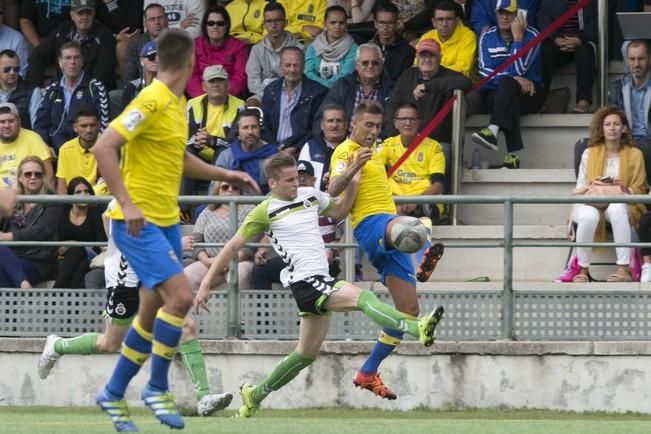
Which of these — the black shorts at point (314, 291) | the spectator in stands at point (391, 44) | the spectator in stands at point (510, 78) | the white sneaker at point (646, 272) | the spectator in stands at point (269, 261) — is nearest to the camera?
the black shorts at point (314, 291)

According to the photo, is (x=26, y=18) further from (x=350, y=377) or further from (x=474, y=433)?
(x=474, y=433)

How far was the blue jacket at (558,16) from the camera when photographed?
1630 cm

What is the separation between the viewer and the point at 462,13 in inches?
653

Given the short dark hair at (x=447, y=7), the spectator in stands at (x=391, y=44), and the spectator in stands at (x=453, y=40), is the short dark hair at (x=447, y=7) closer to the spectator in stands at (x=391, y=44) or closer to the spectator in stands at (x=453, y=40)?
the spectator in stands at (x=453, y=40)

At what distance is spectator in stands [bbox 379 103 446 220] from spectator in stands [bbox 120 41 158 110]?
276 centimetres

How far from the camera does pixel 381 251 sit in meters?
11.9

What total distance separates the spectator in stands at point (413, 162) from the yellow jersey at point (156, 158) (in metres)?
5.96

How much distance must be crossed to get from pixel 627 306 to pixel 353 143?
9.14 ft

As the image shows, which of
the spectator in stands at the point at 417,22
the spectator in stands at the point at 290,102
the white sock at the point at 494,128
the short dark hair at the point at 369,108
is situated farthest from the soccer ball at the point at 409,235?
the spectator in stands at the point at 417,22

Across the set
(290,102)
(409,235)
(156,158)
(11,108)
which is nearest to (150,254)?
(156,158)

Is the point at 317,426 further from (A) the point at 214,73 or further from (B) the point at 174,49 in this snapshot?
(A) the point at 214,73

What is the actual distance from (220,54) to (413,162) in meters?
3.05

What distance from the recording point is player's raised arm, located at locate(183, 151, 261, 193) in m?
8.97

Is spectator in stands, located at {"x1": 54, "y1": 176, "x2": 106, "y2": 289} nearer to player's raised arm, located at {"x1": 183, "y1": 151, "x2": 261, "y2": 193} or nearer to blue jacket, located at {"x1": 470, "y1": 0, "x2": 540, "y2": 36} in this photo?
blue jacket, located at {"x1": 470, "y1": 0, "x2": 540, "y2": 36}
